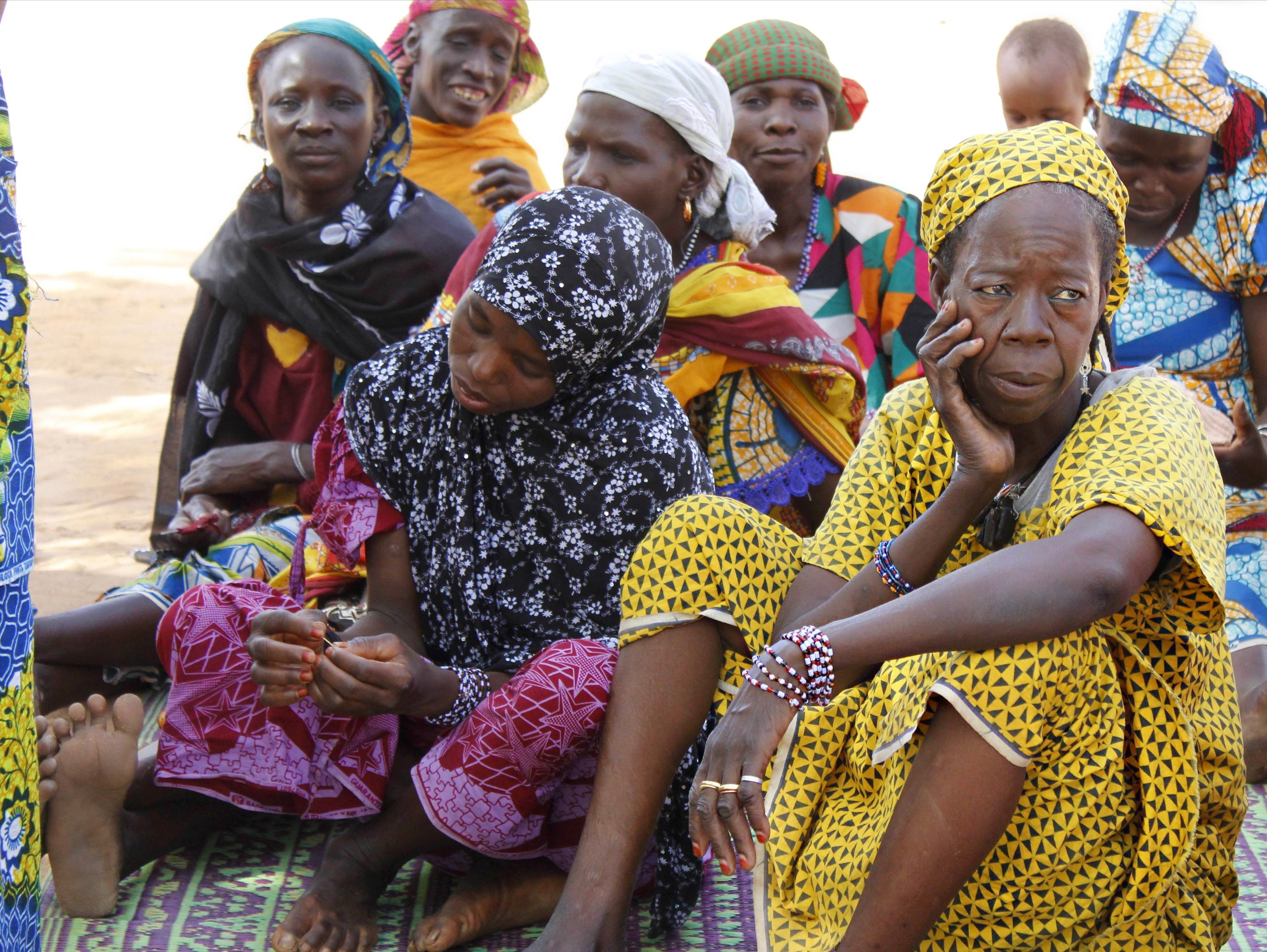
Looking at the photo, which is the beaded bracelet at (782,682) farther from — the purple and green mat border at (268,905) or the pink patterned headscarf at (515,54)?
the pink patterned headscarf at (515,54)

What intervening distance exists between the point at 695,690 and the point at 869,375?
2.21 metres

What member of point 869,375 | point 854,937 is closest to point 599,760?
point 854,937

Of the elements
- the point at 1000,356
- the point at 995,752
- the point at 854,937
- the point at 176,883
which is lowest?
the point at 176,883

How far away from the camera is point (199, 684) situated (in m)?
2.84

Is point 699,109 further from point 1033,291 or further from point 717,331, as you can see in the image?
point 1033,291

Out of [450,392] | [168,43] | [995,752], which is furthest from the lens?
[168,43]

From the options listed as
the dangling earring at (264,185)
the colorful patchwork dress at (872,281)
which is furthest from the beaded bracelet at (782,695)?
the dangling earring at (264,185)

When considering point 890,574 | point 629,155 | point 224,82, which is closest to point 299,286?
point 629,155

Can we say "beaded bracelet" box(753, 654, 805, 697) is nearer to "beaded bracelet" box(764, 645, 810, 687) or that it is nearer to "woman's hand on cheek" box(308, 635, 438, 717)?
"beaded bracelet" box(764, 645, 810, 687)

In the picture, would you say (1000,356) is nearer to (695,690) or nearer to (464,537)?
(695,690)

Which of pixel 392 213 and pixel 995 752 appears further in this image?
pixel 392 213

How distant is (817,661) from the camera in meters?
2.13

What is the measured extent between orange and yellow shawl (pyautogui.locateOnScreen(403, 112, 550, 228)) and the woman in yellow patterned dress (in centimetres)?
315

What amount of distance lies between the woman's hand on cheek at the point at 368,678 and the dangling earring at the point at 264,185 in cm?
214
